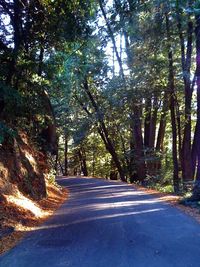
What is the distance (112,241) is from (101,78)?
22.9m

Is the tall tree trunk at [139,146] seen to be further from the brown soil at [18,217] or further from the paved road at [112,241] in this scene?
the paved road at [112,241]

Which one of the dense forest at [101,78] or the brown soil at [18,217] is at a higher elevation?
the dense forest at [101,78]

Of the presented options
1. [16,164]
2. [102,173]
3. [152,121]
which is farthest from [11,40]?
[102,173]

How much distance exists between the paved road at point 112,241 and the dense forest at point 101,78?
2885 mm

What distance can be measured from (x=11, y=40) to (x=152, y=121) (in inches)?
623

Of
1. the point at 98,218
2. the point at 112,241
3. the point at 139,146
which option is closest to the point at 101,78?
the point at 139,146

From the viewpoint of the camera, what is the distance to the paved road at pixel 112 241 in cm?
613

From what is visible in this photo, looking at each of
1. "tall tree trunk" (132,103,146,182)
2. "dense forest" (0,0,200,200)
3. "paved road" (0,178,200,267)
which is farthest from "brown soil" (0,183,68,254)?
"tall tree trunk" (132,103,146,182)

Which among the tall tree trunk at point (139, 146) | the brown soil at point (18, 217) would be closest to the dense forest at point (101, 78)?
the tall tree trunk at point (139, 146)

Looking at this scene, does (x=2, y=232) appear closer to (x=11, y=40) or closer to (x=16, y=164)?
(x=16, y=164)

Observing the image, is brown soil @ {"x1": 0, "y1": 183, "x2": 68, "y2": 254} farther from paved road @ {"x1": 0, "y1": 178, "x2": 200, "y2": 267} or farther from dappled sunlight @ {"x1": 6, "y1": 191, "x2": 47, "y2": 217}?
paved road @ {"x1": 0, "y1": 178, "x2": 200, "y2": 267}

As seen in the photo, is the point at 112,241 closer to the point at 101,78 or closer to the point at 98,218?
the point at 98,218

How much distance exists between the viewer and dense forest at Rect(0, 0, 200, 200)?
11281 mm

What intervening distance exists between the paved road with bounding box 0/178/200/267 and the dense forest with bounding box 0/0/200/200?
9.46 feet
